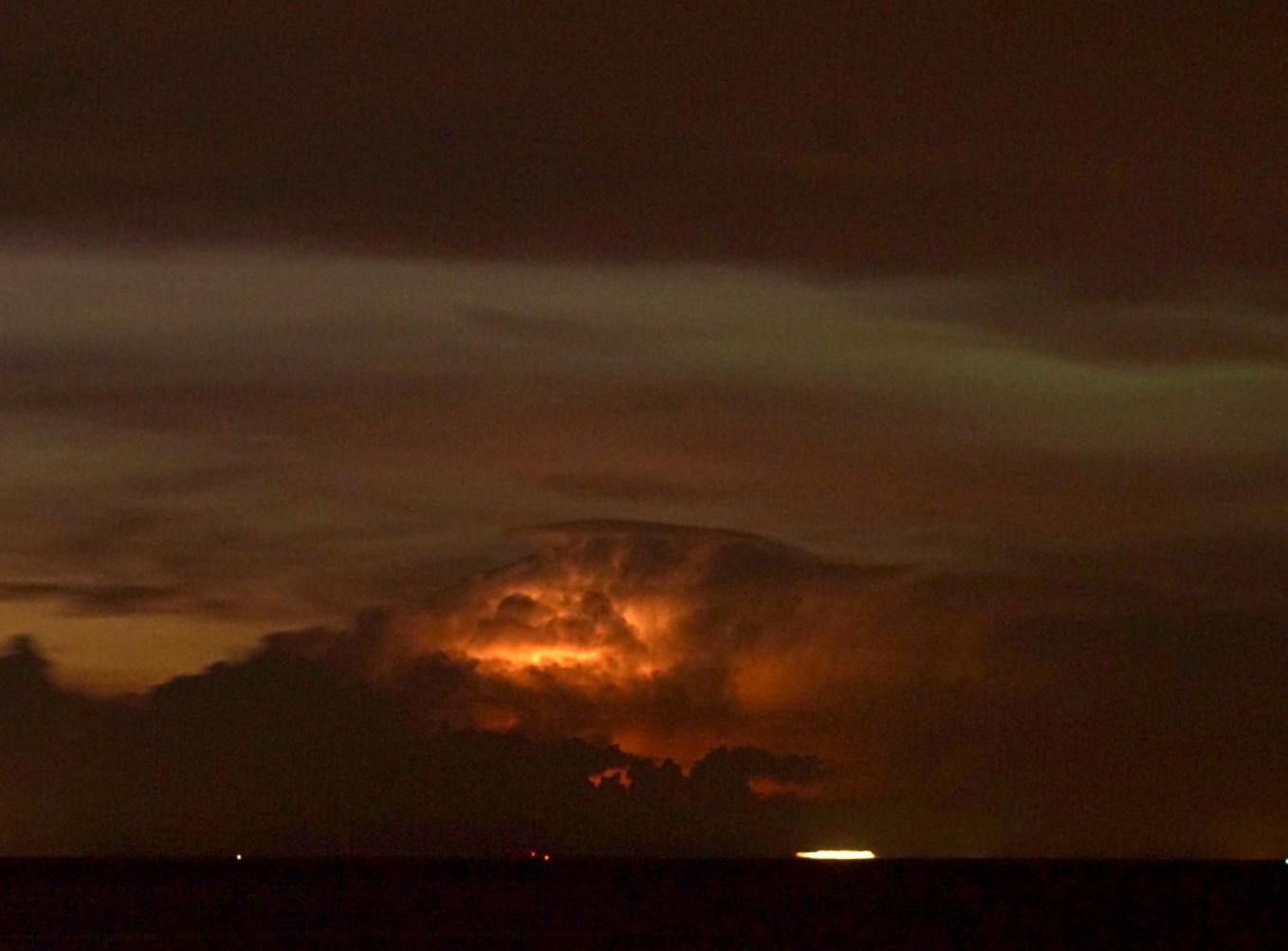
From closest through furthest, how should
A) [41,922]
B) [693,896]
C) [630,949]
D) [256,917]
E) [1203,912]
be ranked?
[630,949] < [41,922] < [256,917] < [1203,912] < [693,896]

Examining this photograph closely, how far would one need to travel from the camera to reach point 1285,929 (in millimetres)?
104312

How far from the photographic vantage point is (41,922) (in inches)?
4028

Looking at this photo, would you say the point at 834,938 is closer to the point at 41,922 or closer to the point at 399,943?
the point at 399,943

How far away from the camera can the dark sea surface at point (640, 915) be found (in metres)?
89.2

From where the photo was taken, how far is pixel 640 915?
11350 centimetres

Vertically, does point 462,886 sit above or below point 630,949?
above

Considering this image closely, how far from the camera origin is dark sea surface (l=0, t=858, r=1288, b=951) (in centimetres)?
8925

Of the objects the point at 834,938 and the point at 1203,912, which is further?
the point at 1203,912

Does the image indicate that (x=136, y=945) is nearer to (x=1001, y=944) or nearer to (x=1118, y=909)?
(x=1001, y=944)

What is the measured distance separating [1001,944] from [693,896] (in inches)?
2360

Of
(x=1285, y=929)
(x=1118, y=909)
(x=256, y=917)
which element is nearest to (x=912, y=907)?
(x=1118, y=909)

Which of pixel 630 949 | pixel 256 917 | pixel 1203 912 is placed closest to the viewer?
pixel 630 949

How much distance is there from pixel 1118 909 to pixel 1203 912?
5.62m

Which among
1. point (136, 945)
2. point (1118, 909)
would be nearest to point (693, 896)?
point (1118, 909)
